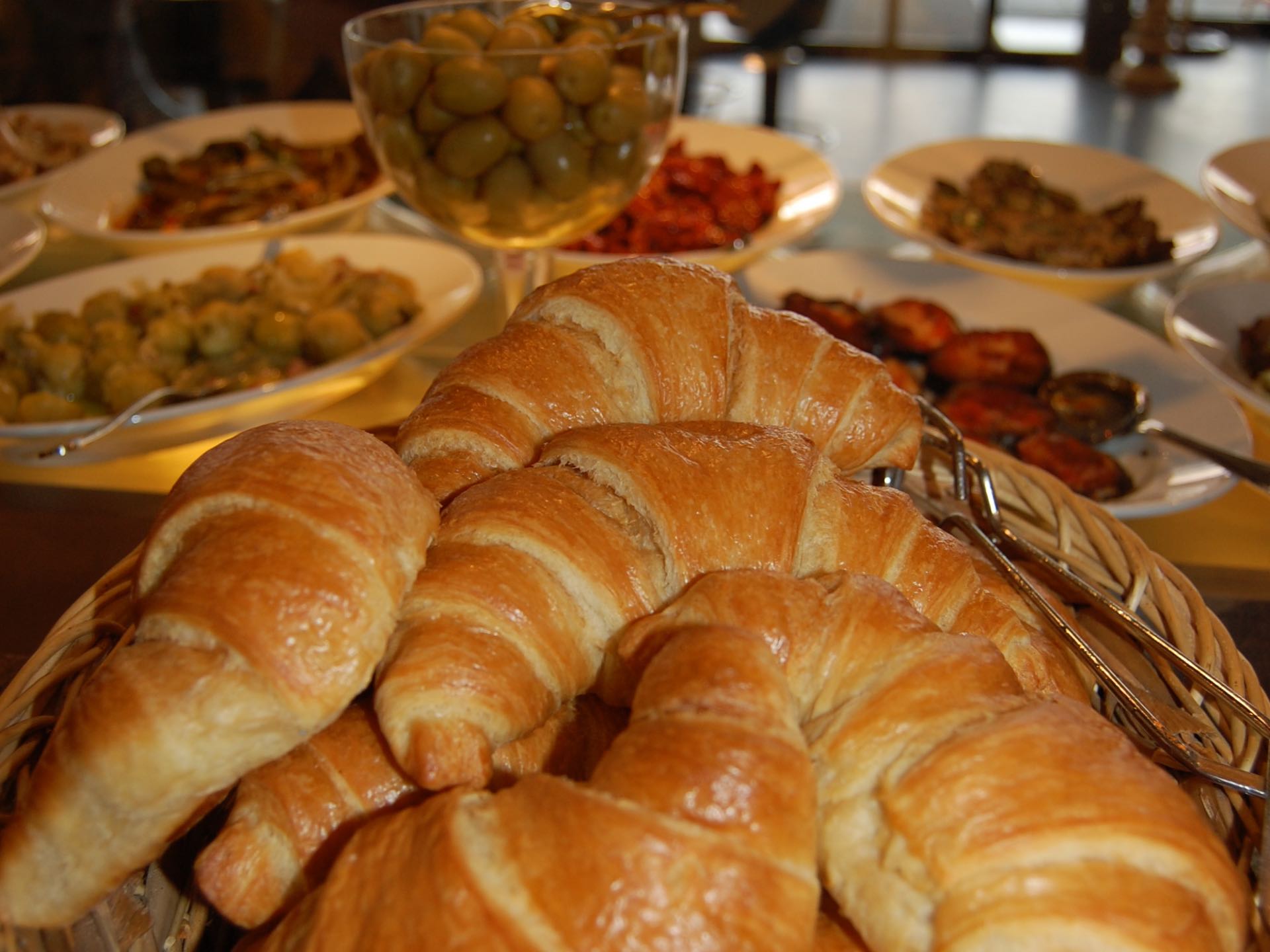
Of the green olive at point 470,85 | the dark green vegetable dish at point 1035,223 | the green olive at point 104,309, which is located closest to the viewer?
the green olive at point 470,85

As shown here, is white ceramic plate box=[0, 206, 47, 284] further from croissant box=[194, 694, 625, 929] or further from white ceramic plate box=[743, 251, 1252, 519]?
croissant box=[194, 694, 625, 929]

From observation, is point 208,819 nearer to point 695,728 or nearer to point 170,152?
point 695,728

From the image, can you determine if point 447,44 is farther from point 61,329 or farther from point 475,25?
point 61,329

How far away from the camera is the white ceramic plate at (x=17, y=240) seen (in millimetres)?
2119

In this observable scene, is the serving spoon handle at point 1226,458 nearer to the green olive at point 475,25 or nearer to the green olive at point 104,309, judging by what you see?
the green olive at point 475,25

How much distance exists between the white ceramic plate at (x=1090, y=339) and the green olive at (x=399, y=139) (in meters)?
0.76

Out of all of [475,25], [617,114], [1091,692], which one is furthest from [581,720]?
[475,25]

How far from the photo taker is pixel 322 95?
174 inches

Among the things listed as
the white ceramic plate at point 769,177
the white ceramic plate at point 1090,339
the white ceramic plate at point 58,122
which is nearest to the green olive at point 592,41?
the white ceramic plate at point 769,177

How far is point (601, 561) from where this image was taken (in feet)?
2.95

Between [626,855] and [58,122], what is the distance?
3336 millimetres

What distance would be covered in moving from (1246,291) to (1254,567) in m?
0.81

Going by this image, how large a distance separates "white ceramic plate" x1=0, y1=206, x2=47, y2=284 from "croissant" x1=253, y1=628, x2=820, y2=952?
187 centimetres

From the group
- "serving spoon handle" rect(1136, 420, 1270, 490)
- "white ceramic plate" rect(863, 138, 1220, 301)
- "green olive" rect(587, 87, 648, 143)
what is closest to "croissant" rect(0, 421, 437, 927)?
"green olive" rect(587, 87, 648, 143)
